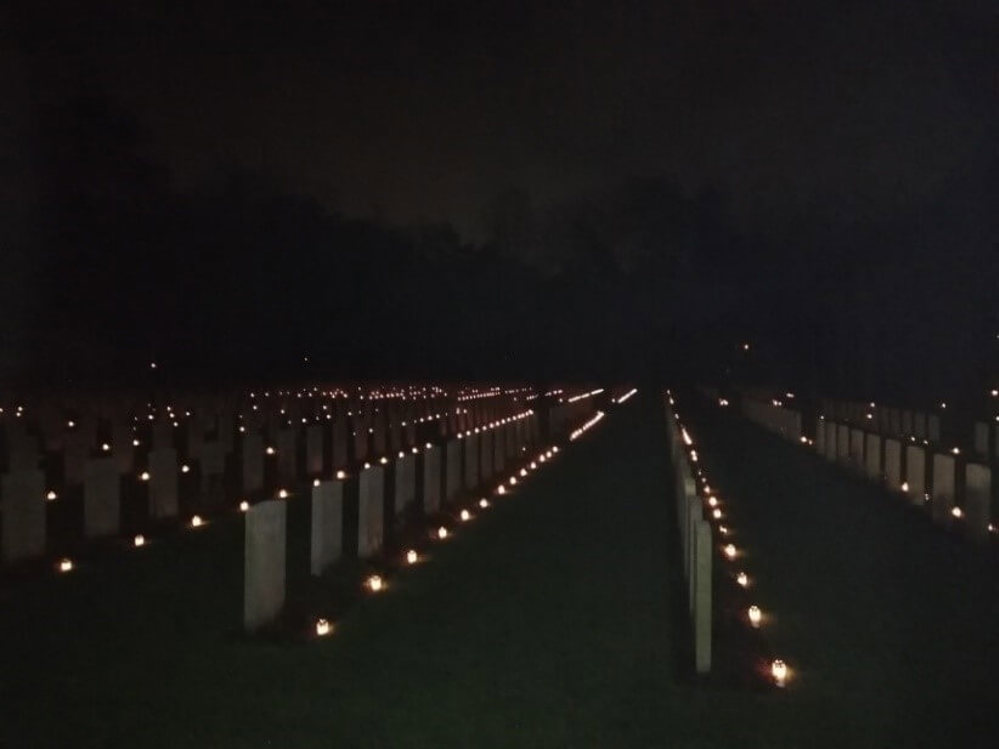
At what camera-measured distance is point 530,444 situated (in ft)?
95.9

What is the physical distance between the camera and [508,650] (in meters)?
9.07

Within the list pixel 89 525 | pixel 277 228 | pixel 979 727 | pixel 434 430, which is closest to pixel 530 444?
pixel 434 430

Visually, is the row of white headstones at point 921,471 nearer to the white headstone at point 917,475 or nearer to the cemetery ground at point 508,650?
the white headstone at point 917,475

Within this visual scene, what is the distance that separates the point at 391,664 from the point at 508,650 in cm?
89

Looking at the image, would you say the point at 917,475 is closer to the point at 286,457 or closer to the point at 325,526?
the point at 286,457

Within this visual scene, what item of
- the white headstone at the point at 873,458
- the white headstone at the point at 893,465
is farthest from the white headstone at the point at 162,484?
the white headstone at the point at 873,458

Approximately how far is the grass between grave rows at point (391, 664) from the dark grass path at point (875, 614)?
1.55 feet

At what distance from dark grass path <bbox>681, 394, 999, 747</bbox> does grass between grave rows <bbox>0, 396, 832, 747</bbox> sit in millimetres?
473

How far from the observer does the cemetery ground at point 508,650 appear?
23.7 feet

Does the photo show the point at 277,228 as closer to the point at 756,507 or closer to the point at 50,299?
the point at 50,299

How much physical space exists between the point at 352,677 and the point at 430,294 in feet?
315

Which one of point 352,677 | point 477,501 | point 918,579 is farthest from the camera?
point 477,501

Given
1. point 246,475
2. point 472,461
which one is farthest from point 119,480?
point 472,461

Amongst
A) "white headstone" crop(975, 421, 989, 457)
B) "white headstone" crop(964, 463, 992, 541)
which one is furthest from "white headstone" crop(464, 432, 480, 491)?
"white headstone" crop(975, 421, 989, 457)
